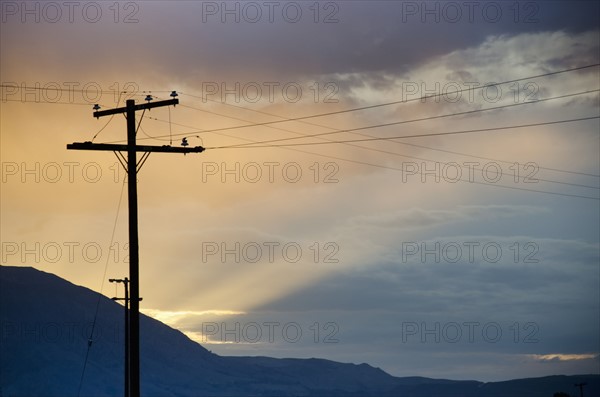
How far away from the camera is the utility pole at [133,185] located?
35.2 meters

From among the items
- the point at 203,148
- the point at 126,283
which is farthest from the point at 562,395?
the point at 203,148

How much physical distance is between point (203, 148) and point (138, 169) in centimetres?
314

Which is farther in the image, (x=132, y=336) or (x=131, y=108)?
(x=131, y=108)

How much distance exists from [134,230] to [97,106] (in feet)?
21.9

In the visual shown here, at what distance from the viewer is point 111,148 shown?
37.2m

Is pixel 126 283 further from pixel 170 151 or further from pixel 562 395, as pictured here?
pixel 562 395

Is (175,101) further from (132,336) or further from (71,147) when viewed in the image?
(132,336)

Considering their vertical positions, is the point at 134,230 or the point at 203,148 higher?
the point at 203,148

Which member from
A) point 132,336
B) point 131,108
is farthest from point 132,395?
point 131,108

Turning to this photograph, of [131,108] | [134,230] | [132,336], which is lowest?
[132,336]

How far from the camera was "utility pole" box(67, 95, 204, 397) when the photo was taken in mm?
35219

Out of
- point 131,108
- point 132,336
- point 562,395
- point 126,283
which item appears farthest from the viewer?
point 562,395

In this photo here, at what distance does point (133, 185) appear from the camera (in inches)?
1422

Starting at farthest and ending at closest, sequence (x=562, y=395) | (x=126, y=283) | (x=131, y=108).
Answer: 1. (x=562, y=395)
2. (x=126, y=283)
3. (x=131, y=108)
